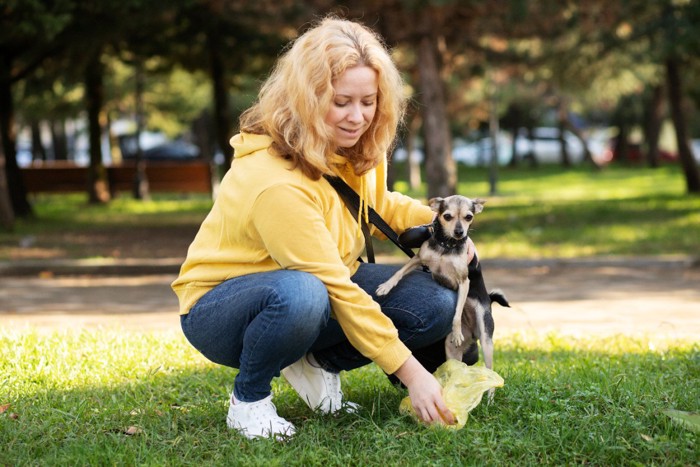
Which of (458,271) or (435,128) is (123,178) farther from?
(458,271)

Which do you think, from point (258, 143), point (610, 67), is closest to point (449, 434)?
point (258, 143)

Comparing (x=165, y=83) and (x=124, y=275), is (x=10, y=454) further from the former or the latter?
(x=165, y=83)

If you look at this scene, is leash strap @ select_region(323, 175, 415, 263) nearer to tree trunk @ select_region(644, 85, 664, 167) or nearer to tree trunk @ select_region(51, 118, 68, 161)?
tree trunk @ select_region(644, 85, 664, 167)

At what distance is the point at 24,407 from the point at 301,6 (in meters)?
11.7

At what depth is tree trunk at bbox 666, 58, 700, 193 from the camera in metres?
20.7

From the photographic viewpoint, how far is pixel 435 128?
635 inches

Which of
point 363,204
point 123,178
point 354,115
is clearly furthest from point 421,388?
point 123,178

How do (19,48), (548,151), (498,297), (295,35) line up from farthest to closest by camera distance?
(548,151), (19,48), (295,35), (498,297)

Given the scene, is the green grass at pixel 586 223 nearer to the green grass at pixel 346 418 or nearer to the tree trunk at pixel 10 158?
the green grass at pixel 346 418

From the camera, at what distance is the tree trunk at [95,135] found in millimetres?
22703

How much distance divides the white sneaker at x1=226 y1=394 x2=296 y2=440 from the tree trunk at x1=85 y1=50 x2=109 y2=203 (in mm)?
19237

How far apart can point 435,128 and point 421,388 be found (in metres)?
12.8

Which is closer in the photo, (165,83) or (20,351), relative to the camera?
(20,351)

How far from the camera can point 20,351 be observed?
5.50 metres
